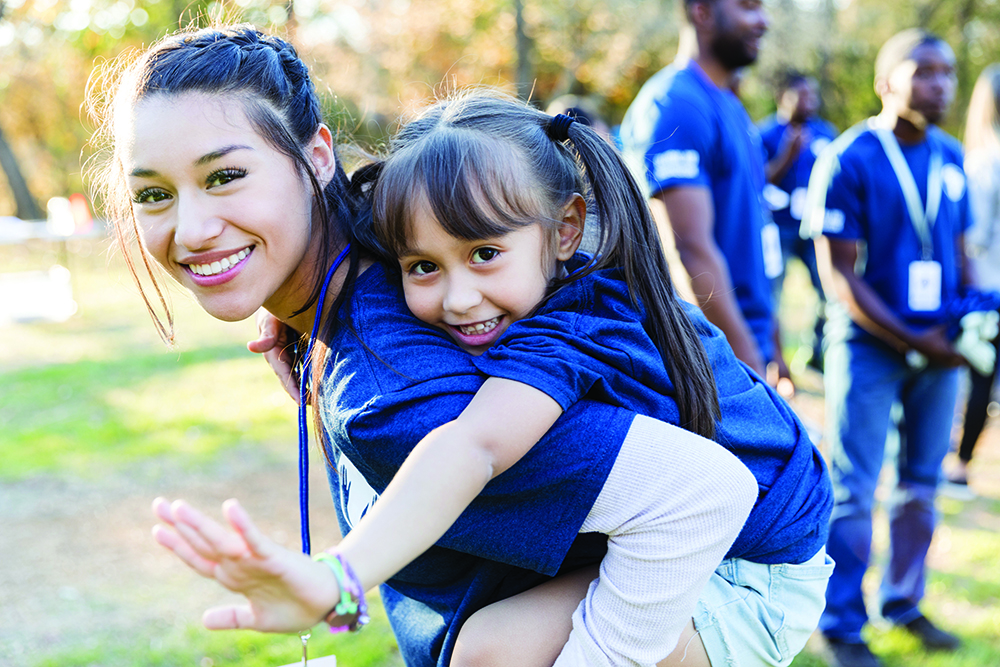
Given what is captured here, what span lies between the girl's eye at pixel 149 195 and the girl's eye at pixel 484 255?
1.83 ft

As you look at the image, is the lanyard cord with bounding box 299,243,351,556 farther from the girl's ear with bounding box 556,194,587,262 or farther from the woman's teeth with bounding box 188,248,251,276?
the girl's ear with bounding box 556,194,587,262

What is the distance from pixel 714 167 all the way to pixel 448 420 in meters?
2.31

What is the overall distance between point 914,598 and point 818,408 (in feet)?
10.9

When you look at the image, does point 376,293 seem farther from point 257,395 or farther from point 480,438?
point 257,395

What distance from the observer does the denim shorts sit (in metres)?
1.55

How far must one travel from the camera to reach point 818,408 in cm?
684

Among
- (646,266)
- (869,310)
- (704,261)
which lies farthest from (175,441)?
(646,266)

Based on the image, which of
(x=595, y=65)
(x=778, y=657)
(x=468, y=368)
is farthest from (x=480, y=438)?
(x=595, y=65)

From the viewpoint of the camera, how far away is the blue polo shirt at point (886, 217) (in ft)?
11.8

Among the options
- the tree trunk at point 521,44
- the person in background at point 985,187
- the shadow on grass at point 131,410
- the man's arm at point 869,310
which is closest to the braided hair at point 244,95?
the man's arm at point 869,310

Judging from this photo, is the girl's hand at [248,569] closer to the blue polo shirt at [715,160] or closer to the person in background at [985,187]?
the blue polo shirt at [715,160]

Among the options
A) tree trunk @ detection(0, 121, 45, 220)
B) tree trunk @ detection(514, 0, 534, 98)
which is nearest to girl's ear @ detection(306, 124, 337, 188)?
tree trunk @ detection(514, 0, 534, 98)

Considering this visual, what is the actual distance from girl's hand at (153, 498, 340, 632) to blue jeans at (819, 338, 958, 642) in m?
2.95

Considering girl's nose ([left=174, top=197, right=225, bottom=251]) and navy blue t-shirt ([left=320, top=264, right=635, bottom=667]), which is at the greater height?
girl's nose ([left=174, top=197, right=225, bottom=251])
